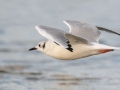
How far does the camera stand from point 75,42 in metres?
8.06

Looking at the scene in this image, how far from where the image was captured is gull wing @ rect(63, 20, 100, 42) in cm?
816

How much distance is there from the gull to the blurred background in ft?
3.27

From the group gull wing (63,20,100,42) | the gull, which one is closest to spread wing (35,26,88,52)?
the gull

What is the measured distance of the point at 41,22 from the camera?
13984mm

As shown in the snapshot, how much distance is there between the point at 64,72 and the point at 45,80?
2.01 feet

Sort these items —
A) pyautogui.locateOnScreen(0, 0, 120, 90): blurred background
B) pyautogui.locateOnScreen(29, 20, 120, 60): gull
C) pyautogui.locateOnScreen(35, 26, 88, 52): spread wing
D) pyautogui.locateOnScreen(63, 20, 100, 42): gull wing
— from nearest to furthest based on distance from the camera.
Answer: pyautogui.locateOnScreen(35, 26, 88, 52): spread wing, pyautogui.locateOnScreen(29, 20, 120, 60): gull, pyautogui.locateOnScreen(63, 20, 100, 42): gull wing, pyautogui.locateOnScreen(0, 0, 120, 90): blurred background

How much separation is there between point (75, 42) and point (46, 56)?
3353mm

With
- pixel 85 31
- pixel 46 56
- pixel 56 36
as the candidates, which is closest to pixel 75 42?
pixel 85 31

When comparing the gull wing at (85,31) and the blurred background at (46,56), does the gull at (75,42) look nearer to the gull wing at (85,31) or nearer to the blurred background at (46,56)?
the gull wing at (85,31)

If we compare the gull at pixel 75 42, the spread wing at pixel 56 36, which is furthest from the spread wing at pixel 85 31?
the spread wing at pixel 56 36

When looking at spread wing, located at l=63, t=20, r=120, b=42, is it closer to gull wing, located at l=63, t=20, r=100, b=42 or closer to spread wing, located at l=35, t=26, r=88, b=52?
gull wing, located at l=63, t=20, r=100, b=42

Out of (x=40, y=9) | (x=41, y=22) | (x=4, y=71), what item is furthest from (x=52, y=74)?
(x=40, y=9)

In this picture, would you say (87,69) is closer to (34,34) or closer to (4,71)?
(4,71)

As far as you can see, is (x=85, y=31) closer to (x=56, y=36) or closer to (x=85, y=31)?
(x=85, y=31)
